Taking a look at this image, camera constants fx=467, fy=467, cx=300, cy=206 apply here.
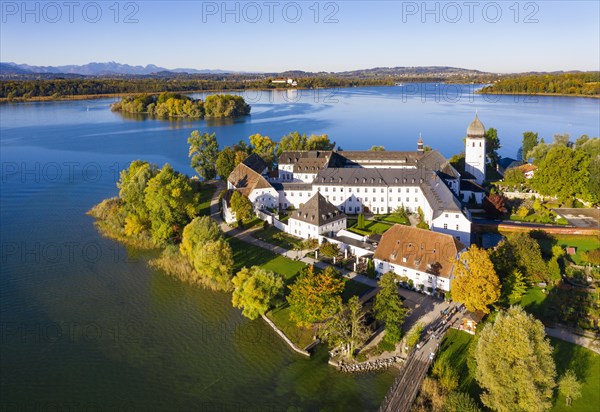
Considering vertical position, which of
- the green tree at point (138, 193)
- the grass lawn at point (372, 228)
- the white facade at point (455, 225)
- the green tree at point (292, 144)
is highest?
the green tree at point (292, 144)

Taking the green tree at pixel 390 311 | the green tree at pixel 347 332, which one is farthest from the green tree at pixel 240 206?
the green tree at pixel 390 311

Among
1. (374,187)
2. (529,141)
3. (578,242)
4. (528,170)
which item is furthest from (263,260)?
(529,141)

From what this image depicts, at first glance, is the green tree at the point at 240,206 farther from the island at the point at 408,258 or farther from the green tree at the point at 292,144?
the green tree at the point at 292,144

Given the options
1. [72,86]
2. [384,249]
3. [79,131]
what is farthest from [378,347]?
[72,86]

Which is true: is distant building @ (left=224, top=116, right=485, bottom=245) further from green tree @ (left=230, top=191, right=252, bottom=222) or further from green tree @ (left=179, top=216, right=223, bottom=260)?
green tree @ (left=179, top=216, right=223, bottom=260)

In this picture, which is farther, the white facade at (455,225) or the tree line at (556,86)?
the tree line at (556,86)

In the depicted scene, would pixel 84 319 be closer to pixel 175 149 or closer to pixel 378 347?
pixel 378 347
